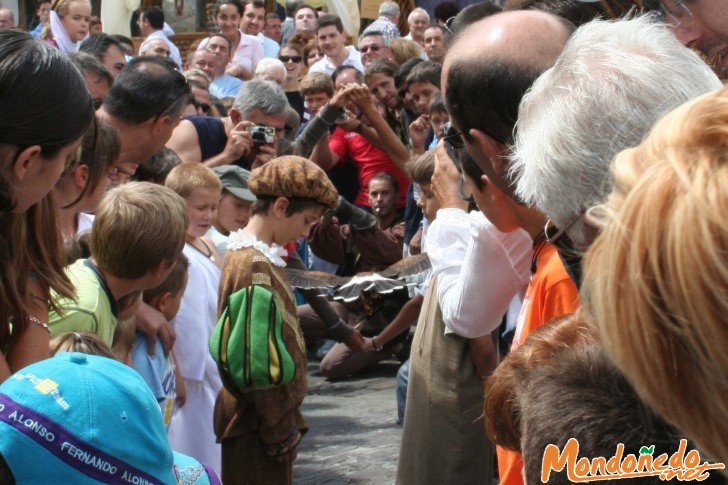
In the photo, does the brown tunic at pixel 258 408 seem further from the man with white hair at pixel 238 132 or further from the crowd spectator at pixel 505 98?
the crowd spectator at pixel 505 98

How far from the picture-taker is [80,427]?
1627mm

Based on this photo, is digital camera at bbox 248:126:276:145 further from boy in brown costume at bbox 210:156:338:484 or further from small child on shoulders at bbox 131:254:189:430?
small child on shoulders at bbox 131:254:189:430

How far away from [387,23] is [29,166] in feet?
34.2

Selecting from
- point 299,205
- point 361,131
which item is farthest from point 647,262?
point 361,131

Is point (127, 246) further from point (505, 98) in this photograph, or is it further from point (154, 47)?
point (154, 47)

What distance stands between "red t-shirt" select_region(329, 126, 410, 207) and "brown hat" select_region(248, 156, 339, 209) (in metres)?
3.37

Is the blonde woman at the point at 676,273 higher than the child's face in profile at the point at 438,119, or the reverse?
the blonde woman at the point at 676,273

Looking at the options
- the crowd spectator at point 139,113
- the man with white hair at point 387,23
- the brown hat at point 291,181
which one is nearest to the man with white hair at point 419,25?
the man with white hair at point 387,23

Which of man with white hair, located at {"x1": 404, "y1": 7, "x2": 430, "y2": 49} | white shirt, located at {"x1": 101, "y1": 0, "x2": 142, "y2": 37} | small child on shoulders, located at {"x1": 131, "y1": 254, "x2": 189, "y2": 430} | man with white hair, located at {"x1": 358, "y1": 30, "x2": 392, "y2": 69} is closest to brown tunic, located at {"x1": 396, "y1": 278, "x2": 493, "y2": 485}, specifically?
small child on shoulders, located at {"x1": 131, "y1": 254, "x2": 189, "y2": 430}

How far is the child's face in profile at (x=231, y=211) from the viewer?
5387mm

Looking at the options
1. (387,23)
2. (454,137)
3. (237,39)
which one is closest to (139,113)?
(454,137)

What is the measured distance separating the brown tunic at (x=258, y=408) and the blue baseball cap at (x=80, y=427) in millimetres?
2223

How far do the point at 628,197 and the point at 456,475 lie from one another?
8.53ft

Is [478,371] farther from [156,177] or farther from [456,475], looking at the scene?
[156,177]
